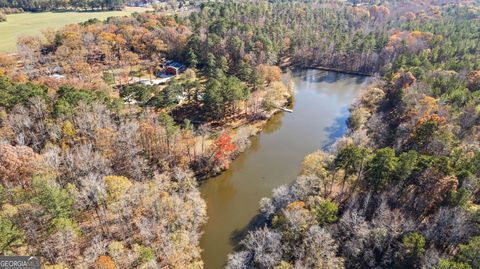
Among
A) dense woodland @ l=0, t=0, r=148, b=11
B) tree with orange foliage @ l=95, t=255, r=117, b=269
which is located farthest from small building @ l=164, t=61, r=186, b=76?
dense woodland @ l=0, t=0, r=148, b=11

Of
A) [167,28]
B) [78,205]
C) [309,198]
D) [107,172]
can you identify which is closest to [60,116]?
[107,172]

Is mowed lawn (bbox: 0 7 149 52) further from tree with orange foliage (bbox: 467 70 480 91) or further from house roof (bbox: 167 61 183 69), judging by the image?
tree with orange foliage (bbox: 467 70 480 91)

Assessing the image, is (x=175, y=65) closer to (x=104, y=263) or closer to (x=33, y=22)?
(x=104, y=263)

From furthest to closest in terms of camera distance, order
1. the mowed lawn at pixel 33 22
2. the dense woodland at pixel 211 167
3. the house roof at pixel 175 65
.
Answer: the mowed lawn at pixel 33 22, the house roof at pixel 175 65, the dense woodland at pixel 211 167

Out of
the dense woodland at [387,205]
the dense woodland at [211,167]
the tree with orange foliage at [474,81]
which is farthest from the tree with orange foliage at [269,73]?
the tree with orange foliage at [474,81]

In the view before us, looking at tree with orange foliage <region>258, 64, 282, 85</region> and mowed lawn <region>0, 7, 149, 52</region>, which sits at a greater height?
mowed lawn <region>0, 7, 149, 52</region>

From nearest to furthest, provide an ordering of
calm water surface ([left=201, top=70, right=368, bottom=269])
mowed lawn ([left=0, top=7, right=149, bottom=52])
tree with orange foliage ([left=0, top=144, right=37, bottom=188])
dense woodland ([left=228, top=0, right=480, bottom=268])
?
dense woodland ([left=228, top=0, right=480, bottom=268])
tree with orange foliage ([left=0, top=144, right=37, bottom=188])
calm water surface ([left=201, top=70, right=368, bottom=269])
mowed lawn ([left=0, top=7, right=149, bottom=52])

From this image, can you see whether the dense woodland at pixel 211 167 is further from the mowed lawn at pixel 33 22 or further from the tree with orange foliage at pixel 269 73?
the mowed lawn at pixel 33 22
